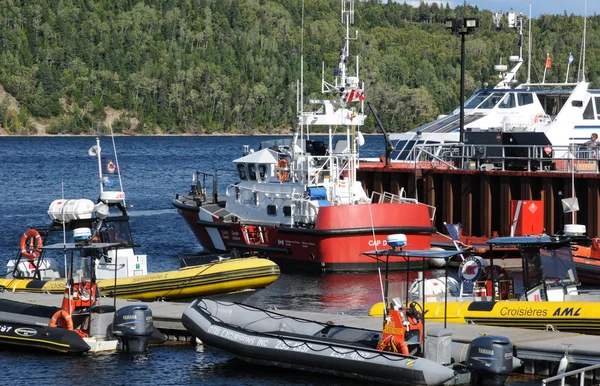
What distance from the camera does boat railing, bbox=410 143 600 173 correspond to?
3584 cm

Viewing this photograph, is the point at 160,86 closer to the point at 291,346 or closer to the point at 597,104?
the point at 597,104

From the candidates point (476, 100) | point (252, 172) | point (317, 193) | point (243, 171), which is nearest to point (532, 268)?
point (317, 193)

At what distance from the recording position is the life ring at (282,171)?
116ft

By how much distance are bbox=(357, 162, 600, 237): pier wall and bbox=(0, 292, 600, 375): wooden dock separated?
13.1m

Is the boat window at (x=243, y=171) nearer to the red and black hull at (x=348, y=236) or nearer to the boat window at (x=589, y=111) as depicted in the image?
the red and black hull at (x=348, y=236)

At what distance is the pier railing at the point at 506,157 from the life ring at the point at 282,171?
5325 millimetres

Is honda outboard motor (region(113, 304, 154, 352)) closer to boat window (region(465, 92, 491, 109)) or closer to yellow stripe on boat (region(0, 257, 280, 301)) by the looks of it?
yellow stripe on boat (region(0, 257, 280, 301))

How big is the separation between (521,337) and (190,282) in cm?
882

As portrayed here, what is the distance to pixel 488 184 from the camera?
3641cm

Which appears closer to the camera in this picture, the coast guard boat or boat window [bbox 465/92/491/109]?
the coast guard boat

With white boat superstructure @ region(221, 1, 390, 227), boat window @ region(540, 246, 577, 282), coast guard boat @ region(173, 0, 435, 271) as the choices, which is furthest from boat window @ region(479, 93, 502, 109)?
boat window @ region(540, 246, 577, 282)

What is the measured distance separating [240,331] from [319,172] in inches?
571

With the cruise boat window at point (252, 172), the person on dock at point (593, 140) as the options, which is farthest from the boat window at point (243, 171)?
the person on dock at point (593, 140)

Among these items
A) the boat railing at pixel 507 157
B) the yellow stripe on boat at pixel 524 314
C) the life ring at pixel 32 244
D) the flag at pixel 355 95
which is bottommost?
the yellow stripe on boat at pixel 524 314
